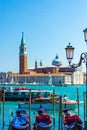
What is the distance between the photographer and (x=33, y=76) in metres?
98.5

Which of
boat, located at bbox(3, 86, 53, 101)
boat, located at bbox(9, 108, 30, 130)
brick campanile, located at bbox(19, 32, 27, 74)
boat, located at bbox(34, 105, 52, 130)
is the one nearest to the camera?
boat, located at bbox(9, 108, 30, 130)

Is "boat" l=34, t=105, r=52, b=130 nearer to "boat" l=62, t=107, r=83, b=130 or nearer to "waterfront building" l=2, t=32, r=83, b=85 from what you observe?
"boat" l=62, t=107, r=83, b=130

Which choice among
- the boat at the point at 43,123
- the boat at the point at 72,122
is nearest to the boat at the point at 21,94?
the boat at the point at 43,123

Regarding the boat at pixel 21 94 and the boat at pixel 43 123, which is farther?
the boat at pixel 21 94

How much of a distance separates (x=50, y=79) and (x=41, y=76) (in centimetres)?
224

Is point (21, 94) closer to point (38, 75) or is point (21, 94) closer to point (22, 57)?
point (22, 57)

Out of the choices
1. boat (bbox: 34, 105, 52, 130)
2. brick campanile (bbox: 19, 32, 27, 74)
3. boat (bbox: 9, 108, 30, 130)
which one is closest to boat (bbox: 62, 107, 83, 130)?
boat (bbox: 34, 105, 52, 130)

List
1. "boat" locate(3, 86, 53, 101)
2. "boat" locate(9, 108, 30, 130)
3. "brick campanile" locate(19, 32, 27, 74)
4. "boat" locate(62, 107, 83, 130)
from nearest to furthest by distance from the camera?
1. "boat" locate(62, 107, 83, 130)
2. "boat" locate(9, 108, 30, 130)
3. "boat" locate(3, 86, 53, 101)
4. "brick campanile" locate(19, 32, 27, 74)

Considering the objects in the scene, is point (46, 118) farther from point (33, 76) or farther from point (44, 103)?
point (33, 76)

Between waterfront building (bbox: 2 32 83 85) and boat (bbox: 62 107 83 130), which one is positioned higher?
waterfront building (bbox: 2 32 83 85)

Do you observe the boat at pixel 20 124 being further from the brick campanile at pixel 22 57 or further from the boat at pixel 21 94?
the brick campanile at pixel 22 57

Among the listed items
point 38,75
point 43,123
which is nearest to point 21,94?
point 43,123

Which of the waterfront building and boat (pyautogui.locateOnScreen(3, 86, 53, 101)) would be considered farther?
the waterfront building

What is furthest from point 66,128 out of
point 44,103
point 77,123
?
point 44,103
